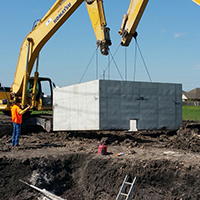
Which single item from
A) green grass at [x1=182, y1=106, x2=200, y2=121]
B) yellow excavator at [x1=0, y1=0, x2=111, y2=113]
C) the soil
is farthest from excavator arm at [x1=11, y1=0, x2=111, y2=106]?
green grass at [x1=182, y1=106, x2=200, y2=121]

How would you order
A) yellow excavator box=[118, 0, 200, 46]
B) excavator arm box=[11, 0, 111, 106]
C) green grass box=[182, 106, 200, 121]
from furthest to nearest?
green grass box=[182, 106, 200, 121] → excavator arm box=[11, 0, 111, 106] → yellow excavator box=[118, 0, 200, 46]

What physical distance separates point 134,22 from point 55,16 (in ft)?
13.2

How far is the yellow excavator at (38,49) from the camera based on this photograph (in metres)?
10.3

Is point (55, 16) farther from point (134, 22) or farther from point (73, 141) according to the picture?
point (73, 141)

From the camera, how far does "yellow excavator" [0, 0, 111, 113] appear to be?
10.3m

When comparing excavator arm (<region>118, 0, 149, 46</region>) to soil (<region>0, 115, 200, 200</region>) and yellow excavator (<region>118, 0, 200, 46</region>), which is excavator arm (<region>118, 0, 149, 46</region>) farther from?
soil (<region>0, 115, 200, 200</region>)

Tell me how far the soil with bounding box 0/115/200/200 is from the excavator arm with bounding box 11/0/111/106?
12.6 feet

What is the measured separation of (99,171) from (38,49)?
23.1 feet

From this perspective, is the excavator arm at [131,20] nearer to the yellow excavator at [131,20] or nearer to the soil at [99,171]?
the yellow excavator at [131,20]

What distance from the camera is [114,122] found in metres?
9.96

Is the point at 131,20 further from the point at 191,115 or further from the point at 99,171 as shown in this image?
the point at 191,115

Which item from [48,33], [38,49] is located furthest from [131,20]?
[38,49]

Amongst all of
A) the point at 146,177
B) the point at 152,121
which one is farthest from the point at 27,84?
the point at 146,177

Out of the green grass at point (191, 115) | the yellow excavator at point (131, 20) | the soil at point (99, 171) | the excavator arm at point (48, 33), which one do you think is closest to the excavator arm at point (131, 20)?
the yellow excavator at point (131, 20)
